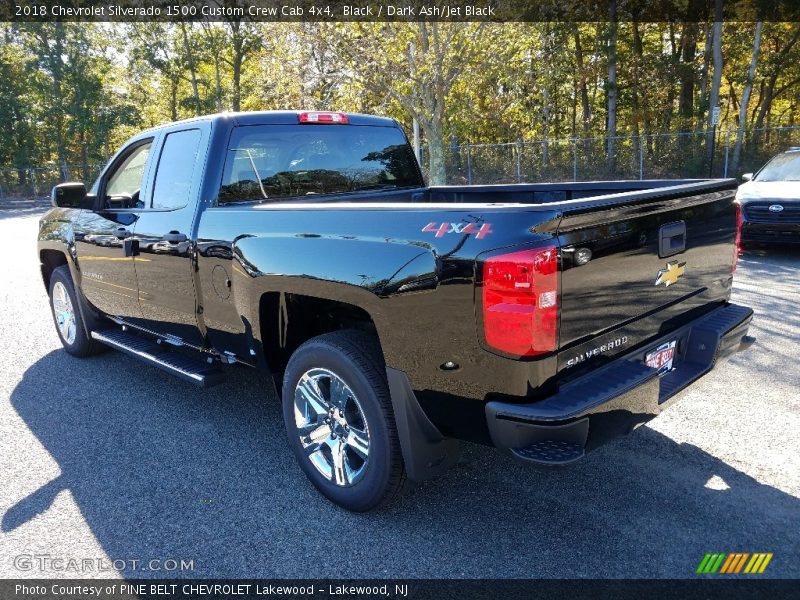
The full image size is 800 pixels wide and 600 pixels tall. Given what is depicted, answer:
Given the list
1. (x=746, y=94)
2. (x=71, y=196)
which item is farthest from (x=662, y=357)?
(x=746, y=94)

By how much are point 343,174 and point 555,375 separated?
2498 mm

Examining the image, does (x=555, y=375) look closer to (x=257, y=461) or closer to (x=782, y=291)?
(x=257, y=461)

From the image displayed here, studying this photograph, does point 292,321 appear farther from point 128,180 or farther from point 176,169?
point 128,180

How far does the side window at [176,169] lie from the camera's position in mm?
3939

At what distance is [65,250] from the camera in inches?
212

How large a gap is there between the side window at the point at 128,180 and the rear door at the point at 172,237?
0.26 metres

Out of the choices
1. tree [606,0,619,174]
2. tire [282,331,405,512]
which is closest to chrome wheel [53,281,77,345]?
tire [282,331,405,512]

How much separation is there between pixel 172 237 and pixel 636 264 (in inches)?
109

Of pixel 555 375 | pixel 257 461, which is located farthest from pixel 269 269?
pixel 555 375

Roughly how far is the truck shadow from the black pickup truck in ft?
0.90

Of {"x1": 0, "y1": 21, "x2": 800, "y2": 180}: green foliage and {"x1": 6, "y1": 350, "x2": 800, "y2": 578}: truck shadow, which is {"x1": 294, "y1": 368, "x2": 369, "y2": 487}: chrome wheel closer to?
{"x1": 6, "y1": 350, "x2": 800, "y2": 578}: truck shadow

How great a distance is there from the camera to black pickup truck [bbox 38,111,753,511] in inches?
94.3

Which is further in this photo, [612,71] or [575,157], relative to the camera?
[612,71]

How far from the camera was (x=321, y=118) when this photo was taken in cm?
431
